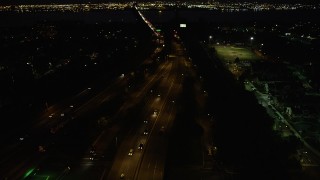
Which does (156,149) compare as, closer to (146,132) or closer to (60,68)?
(146,132)

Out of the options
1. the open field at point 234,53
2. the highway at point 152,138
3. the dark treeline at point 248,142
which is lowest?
the open field at point 234,53

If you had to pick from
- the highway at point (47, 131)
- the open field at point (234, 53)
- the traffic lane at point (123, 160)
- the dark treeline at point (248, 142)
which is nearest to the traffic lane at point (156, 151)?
the traffic lane at point (123, 160)

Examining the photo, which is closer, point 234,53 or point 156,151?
point 156,151

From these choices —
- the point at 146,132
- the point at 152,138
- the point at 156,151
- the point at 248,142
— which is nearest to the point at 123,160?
the point at 156,151

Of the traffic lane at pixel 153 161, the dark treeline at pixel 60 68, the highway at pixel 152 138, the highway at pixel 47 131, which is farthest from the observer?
the dark treeline at pixel 60 68

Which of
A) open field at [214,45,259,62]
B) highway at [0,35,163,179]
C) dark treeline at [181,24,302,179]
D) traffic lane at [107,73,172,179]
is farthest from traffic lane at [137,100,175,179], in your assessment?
open field at [214,45,259,62]

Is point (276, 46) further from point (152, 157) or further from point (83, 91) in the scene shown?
point (152, 157)

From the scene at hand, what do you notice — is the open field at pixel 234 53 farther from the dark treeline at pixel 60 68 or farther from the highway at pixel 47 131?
the highway at pixel 47 131

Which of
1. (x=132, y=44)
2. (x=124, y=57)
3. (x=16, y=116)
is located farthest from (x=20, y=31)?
(x=16, y=116)

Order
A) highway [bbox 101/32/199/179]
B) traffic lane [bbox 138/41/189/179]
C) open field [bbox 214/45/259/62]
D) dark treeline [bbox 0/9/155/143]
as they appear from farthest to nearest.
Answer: open field [bbox 214/45/259/62] → dark treeline [bbox 0/9/155/143] → highway [bbox 101/32/199/179] → traffic lane [bbox 138/41/189/179]

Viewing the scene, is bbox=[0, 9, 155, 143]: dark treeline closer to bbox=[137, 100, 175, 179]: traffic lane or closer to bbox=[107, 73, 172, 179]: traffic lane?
bbox=[107, 73, 172, 179]: traffic lane

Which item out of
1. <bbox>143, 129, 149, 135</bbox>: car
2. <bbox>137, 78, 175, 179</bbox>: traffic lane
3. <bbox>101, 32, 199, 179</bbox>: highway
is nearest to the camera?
<bbox>137, 78, 175, 179</bbox>: traffic lane
